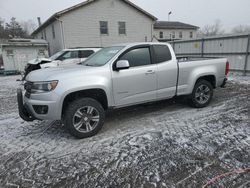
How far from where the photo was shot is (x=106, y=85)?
380 cm

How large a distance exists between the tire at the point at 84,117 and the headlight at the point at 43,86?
18.3 inches

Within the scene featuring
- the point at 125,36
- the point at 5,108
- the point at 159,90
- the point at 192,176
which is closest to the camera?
the point at 192,176

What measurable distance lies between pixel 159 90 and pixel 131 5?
16.7 meters

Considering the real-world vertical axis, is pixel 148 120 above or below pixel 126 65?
below

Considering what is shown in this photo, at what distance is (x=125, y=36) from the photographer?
766 inches

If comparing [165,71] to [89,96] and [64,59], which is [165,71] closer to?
[89,96]

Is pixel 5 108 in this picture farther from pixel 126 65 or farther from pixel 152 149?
pixel 152 149

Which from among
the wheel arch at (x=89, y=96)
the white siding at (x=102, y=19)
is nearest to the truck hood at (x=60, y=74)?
the wheel arch at (x=89, y=96)

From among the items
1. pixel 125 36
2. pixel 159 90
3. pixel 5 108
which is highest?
pixel 125 36

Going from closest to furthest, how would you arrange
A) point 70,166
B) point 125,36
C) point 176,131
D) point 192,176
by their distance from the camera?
point 192,176 < point 70,166 < point 176,131 < point 125,36

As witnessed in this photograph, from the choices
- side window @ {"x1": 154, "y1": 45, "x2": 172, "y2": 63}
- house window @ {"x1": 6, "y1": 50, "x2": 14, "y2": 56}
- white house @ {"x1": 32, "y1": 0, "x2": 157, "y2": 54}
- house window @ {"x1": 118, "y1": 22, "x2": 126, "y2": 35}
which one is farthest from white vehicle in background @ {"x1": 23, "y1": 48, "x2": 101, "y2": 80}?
house window @ {"x1": 118, "y1": 22, "x2": 126, "y2": 35}

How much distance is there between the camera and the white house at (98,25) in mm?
16969

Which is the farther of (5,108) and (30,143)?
(5,108)

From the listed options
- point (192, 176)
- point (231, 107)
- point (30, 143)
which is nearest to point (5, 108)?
point (30, 143)
